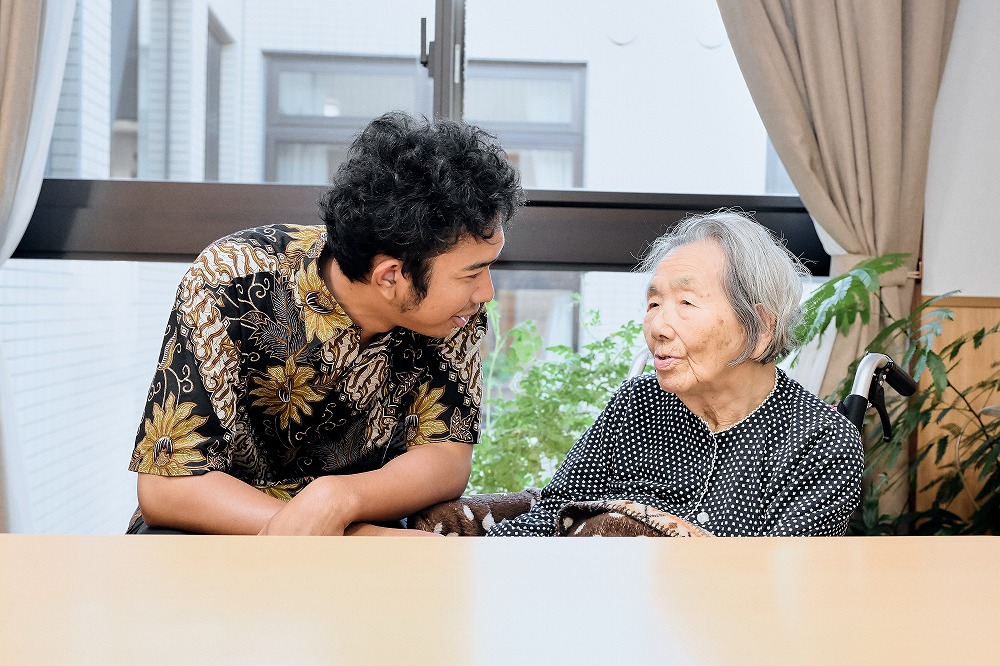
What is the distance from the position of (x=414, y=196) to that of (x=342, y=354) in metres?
0.35

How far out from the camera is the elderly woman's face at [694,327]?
5.32ft

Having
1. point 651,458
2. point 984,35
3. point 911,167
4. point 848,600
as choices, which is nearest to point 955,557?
point 848,600

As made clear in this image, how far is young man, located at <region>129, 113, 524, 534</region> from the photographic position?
1.49m

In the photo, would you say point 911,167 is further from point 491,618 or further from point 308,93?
point 491,618

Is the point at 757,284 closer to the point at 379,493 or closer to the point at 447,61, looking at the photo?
→ the point at 379,493

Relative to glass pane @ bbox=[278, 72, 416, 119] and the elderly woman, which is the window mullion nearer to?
glass pane @ bbox=[278, 72, 416, 119]

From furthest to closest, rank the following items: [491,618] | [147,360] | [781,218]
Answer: [147,360]
[781,218]
[491,618]

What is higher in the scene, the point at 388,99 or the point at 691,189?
the point at 388,99

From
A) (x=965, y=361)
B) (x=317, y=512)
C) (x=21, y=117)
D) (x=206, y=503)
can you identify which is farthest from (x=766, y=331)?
(x=21, y=117)

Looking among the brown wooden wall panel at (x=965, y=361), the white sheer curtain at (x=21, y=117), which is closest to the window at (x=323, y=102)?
the white sheer curtain at (x=21, y=117)

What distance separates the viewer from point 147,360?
2963 mm

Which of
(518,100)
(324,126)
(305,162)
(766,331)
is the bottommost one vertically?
(766,331)

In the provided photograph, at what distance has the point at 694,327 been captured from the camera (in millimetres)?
1629

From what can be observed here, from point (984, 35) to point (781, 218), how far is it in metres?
0.79
